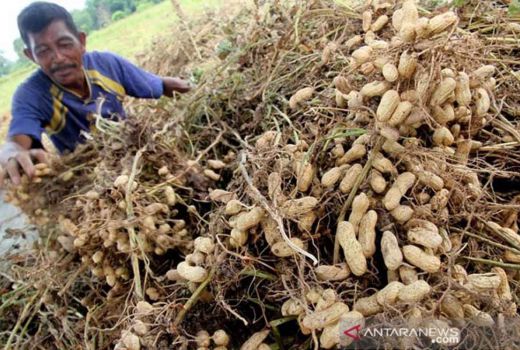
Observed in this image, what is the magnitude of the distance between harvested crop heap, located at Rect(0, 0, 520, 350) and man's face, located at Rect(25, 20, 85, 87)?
0.97 meters

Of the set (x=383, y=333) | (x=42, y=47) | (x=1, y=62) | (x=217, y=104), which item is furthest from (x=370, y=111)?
(x=1, y=62)

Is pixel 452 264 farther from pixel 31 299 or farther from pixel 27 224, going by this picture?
pixel 27 224

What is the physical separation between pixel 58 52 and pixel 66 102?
0.78 feet

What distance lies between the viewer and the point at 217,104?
4.48 feet

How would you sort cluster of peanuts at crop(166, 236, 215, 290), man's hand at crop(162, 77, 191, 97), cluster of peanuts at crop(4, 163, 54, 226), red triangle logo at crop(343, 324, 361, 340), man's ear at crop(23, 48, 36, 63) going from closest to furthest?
red triangle logo at crop(343, 324, 361, 340) → cluster of peanuts at crop(166, 236, 215, 290) → cluster of peanuts at crop(4, 163, 54, 226) → man's ear at crop(23, 48, 36, 63) → man's hand at crop(162, 77, 191, 97)

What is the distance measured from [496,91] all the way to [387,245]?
1.59ft

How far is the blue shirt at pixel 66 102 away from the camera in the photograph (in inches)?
74.9

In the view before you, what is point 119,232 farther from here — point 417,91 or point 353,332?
point 417,91

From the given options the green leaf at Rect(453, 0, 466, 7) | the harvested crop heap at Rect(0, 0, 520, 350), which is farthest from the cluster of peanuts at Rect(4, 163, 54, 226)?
the green leaf at Rect(453, 0, 466, 7)

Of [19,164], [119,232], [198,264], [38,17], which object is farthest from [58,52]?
[198,264]

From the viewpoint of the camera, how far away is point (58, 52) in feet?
6.07

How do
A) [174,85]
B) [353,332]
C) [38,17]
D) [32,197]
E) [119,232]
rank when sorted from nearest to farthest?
[353,332] < [119,232] < [32,197] < [38,17] < [174,85]

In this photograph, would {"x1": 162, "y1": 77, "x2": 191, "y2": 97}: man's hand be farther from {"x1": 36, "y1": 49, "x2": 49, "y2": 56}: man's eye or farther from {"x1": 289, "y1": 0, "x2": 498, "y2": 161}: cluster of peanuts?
{"x1": 289, "y1": 0, "x2": 498, "y2": 161}: cluster of peanuts

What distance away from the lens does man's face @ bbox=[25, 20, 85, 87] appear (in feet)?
5.97
